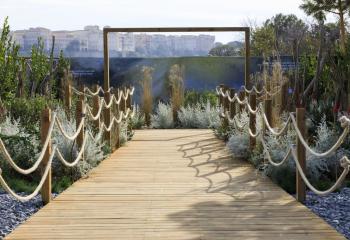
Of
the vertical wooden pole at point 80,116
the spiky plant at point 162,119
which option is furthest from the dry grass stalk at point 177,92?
the vertical wooden pole at point 80,116

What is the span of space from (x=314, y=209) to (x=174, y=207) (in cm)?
126

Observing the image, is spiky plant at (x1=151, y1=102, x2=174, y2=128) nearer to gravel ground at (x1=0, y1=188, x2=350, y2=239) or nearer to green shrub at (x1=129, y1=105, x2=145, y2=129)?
green shrub at (x1=129, y1=105, x2=145, y2=129)

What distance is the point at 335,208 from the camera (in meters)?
5.70

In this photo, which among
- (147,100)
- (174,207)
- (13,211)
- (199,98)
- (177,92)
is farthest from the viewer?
(199,98)

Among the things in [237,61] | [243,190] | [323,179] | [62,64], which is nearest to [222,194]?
[243,190]

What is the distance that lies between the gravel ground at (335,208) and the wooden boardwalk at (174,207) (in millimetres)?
242

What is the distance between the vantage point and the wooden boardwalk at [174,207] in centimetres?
443

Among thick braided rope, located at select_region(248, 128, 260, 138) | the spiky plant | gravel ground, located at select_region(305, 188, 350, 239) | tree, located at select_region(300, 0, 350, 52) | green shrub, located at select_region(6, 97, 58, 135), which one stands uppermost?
tree, located at select_region(300, 0, 350, 52)

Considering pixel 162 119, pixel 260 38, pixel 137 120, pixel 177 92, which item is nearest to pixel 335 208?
pixel 137 120

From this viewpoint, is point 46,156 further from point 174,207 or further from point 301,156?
point 301,156

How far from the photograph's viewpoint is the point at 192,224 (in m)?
4.66

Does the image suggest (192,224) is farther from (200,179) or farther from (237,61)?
(237,61)

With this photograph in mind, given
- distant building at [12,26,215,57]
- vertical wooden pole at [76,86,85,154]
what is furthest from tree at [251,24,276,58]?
→ distant building at [12,26,215,57]

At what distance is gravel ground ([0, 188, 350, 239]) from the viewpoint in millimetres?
5082
